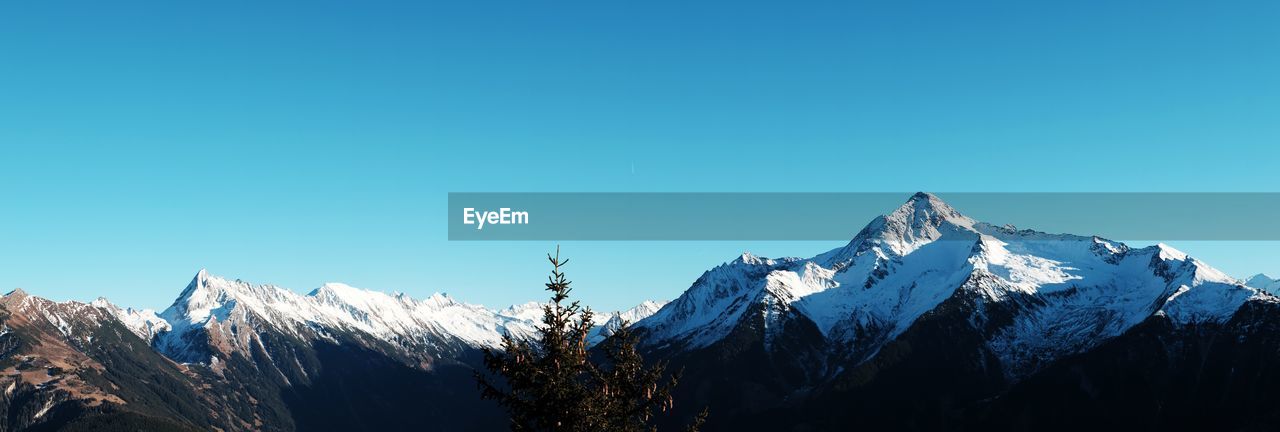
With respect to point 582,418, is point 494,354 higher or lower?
higher

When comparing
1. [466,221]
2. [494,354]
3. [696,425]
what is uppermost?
[466,221]

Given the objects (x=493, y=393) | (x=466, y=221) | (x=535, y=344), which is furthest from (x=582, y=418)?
(x=466, y=221)

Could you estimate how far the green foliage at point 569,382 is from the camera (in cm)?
4300

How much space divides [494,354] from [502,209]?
6172cm

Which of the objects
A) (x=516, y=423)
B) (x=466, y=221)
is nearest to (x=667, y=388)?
(x=516, y=423)

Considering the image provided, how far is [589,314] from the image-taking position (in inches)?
1774

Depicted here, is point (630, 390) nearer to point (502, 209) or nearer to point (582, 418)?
point (582, 418)

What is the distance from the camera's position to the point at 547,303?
45094 millimetres

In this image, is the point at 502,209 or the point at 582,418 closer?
the point at 582,418

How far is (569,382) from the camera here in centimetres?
4372

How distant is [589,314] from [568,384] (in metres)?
3.58

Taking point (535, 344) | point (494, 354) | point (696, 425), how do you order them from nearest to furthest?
point (494, 354), point (696, 425), point (535, 344)

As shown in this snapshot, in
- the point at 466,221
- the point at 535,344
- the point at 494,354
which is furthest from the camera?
the point at 466,221

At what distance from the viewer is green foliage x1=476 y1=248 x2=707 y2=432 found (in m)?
43.0
